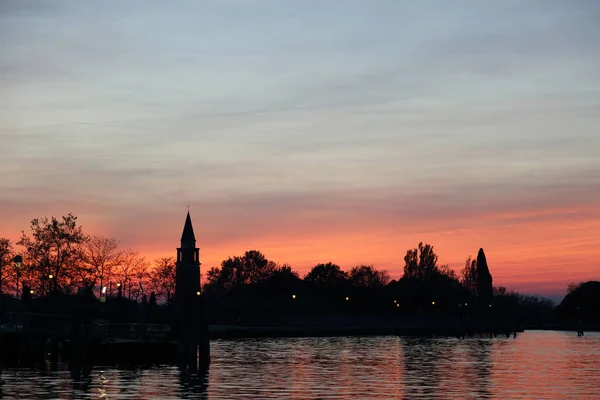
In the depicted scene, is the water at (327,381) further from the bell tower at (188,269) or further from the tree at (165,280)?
the tree at (165,280)

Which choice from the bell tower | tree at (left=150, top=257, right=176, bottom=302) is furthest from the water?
tree at (left=150, top=257, right=176, bottom=302)

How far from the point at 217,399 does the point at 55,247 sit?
78.8m

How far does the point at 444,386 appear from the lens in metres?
→ 55.3

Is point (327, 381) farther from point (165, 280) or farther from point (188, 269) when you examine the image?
point (165, 280)

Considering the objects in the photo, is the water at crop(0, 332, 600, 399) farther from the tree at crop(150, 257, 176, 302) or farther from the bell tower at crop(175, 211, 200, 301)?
the tree at crop(150, 257, 176, 302)

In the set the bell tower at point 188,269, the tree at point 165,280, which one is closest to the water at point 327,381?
the bell tower at point 188,269

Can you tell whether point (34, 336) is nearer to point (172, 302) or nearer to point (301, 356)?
point (301, 356)

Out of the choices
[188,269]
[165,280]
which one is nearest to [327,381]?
[188,269]

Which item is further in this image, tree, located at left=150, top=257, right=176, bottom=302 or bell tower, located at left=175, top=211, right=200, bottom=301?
tree, located at left=150, top=257, right=176, bottom=302

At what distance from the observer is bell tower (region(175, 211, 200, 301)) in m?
76.0

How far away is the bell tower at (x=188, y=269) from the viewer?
76.0 m

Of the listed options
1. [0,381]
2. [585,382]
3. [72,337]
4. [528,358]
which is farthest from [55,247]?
[585,382]

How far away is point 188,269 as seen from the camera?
85.8m

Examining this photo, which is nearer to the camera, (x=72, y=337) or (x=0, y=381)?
(x=0, y=381)
